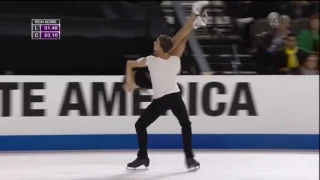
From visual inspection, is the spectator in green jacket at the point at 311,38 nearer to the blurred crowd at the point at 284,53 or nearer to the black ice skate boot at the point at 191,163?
the blurred crowd at the point at 284,53

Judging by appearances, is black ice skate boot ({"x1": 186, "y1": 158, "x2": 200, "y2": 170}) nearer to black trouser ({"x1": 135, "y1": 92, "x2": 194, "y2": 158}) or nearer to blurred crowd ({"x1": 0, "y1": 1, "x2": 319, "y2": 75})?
black trouser ({"x1": 135, "y1": 92, "x2": 194, "y2": 158})

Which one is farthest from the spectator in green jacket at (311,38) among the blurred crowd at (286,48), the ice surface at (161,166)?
the ice surface at (161,166)

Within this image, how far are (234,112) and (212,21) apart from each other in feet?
3.62

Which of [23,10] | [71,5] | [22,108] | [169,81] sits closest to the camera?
[169,81]

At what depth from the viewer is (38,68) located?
271 inches

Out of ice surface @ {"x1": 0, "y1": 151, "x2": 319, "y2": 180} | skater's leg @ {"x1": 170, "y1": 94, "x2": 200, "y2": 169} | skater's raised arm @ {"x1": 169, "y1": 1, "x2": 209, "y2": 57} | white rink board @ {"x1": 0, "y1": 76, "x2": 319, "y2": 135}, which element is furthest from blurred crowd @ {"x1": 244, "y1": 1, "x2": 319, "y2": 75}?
skater's leg @ {"x1": 170, "y1": 94, "x2": 200, "y2": 169}

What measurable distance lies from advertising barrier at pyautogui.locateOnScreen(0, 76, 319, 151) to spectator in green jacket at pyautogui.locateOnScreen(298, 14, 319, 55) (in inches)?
18.4

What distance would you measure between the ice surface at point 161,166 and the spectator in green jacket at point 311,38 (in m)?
1.30

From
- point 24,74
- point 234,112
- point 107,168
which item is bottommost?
point 107,168

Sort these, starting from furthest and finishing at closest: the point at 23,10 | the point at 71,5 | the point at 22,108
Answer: the point at 71,5
the point at 23,10
the point at 22,108

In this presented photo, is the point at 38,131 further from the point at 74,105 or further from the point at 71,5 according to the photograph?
the point at 71,5

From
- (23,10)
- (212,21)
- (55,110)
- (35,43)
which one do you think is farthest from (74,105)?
(212,21)

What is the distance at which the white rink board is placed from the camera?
22.2ft

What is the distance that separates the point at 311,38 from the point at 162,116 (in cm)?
197
